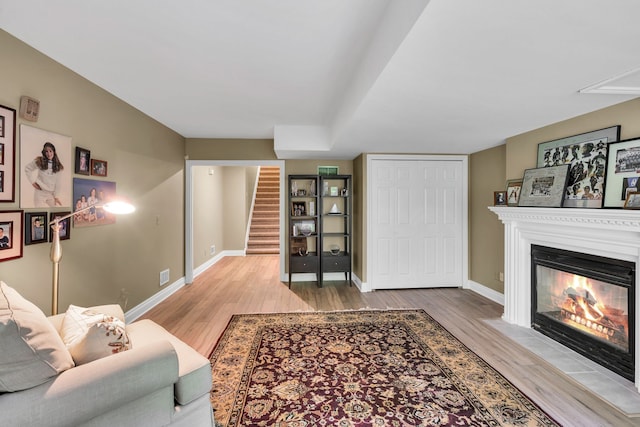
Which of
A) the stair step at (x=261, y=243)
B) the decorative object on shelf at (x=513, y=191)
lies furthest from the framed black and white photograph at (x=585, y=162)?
the stair step at (x=261, y=243)

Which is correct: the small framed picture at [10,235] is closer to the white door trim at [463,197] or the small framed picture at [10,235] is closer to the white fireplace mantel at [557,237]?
the white door trim at [463,197]

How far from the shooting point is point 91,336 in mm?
1450

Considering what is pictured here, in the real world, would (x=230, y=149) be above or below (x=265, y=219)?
above

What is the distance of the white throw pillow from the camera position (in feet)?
4.65

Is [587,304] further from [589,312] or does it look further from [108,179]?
[108,179]

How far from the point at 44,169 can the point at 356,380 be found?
9.40 feet

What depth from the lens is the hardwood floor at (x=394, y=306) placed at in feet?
6.42

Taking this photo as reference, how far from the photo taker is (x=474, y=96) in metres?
2.23

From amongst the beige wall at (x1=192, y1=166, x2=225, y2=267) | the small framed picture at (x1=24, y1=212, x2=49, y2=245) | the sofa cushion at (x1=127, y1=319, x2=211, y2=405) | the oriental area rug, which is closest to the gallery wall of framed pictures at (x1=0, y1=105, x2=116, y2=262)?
the small framed picture at (x1=24, y1=212, x2=49, y2=245)

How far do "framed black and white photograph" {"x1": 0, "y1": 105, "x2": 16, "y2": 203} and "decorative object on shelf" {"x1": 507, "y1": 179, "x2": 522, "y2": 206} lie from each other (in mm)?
4516

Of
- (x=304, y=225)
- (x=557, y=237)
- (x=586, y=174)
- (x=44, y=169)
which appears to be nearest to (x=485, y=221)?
(x=557, y=237)

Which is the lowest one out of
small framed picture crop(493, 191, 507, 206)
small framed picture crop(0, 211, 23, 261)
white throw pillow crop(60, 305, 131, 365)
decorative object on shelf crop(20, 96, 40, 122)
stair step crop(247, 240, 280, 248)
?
stair step crop(247, 240, 280, 248)

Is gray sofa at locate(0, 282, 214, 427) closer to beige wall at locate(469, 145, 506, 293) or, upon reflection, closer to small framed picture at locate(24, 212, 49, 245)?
small framed picture at locate(24, 212, 49, 245)

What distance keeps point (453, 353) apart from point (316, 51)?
2.77m
